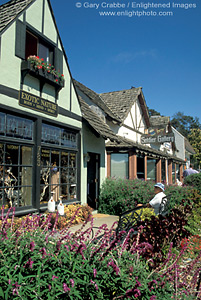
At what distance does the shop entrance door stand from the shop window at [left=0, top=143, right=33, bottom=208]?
3.89 m

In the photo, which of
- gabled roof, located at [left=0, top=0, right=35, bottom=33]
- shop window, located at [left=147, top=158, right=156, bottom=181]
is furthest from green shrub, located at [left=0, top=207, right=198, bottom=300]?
shop window, located at [left=147, top=158, right=156, bottom=181]

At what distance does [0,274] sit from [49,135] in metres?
5.79

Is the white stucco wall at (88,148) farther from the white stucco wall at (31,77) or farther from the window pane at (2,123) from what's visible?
the window pane at (2,123)

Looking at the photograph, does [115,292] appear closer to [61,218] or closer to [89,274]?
[89,274]

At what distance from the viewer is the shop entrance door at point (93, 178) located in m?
10.2

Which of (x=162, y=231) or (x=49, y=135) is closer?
(x=162, y=231)

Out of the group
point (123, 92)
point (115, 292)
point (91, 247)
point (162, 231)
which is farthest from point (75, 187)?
point (123, 92)

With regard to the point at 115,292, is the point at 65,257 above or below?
above

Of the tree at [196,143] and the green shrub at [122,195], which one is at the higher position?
the tree at [196,143]

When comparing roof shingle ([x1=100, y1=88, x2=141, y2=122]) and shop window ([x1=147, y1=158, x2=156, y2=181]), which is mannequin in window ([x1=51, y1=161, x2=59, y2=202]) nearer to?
roof shingle ([x1=100, y1=88, x2=141, y2=122])

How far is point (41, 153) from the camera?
276 inches

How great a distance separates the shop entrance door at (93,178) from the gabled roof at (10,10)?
5.61 meters

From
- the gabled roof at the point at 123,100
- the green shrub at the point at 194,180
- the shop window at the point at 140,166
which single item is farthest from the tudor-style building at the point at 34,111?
the shop window at the point at 140,166

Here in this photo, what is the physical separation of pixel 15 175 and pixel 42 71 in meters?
2.84
